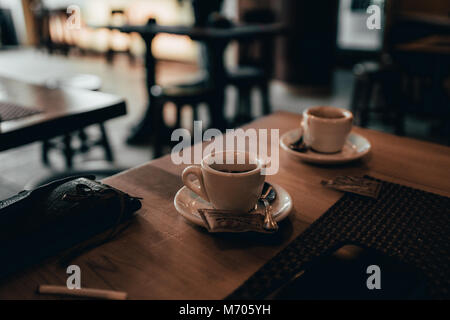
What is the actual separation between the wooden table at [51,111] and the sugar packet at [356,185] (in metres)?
0.87

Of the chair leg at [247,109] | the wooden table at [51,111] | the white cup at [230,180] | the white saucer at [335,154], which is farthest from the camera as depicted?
the chair leg at [247,109]

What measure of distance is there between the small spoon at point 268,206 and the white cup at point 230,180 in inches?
1.2

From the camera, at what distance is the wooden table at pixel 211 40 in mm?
2596

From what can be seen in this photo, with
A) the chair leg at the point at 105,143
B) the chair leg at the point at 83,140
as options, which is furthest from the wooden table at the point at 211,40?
the chair leg at the point at 83,140

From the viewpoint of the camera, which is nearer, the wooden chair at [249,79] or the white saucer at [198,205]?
the white saucer at [198,205]

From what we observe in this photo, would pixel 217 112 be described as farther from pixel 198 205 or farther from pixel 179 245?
pixel 179 245

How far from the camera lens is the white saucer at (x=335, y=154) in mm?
928

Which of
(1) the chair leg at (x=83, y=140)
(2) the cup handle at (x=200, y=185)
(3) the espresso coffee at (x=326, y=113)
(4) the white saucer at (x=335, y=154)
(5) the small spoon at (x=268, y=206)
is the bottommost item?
(1) the chair leg at (x=83, y=140)

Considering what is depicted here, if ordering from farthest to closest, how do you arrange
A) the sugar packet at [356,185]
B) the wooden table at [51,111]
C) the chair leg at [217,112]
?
the chair leg at [217,112]
the wooden table at [51,111]
the sugar packet at [356,185]

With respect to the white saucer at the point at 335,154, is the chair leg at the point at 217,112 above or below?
below

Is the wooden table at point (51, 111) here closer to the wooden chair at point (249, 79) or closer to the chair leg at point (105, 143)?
the chair leg at point (105, 143)

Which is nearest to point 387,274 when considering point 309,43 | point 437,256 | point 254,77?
point 437,256

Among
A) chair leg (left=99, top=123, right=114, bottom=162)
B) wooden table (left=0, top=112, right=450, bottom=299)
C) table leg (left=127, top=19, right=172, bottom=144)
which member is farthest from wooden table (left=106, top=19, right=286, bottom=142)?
wooden table (left=0, top=112, right=450, bottom=299)
